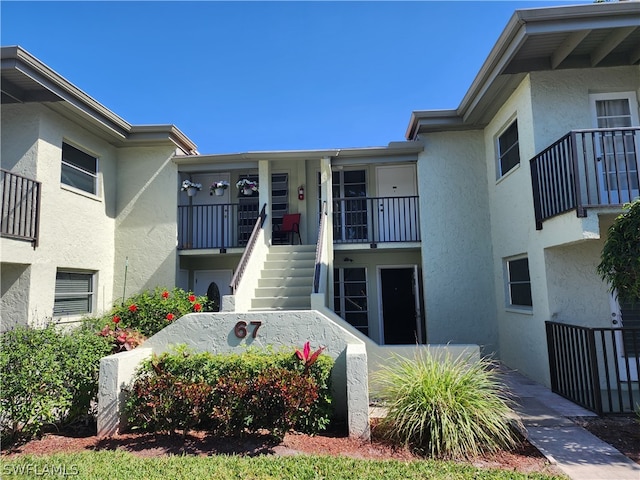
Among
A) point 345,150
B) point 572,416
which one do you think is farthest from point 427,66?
point 572,416

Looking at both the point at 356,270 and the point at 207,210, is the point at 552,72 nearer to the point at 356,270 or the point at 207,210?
the point at 356,270

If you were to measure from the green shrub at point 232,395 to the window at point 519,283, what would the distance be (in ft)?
17.8

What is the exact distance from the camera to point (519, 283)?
8969mm

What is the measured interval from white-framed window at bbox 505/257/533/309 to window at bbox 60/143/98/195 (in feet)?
35.5

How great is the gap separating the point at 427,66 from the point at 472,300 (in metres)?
6.42

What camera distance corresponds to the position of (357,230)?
11.9 metres

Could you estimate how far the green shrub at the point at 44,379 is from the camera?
15.6ft

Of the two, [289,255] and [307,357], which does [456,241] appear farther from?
[307,357]

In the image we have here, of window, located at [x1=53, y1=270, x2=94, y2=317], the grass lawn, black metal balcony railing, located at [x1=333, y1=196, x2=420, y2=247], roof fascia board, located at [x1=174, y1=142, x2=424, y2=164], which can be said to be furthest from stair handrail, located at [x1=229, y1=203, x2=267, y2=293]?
window, located at [x1=53, y1=270, x2=94, y2=317]

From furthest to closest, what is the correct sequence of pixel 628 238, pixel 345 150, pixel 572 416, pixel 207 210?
1. pixel 207 210
2. pixel 345 150
3. pixel 572 416
4. pixel 628 238

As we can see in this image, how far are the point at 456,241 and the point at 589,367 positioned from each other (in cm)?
496

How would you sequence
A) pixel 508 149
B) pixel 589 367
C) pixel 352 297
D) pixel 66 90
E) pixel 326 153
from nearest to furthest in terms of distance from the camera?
pixel 589 367, pixel 66 90, pixel 508 149, pixel 326 153, pixel 352 297

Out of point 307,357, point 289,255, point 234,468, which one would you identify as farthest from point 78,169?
point 234,468

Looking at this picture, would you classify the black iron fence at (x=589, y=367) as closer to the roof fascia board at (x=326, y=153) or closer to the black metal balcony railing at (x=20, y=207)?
the roof fascia board at (x=326, y=153)
